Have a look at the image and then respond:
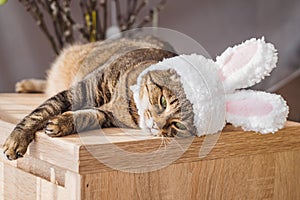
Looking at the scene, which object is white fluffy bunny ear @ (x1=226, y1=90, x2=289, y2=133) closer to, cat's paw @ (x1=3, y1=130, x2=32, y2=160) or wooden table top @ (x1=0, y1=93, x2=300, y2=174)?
wooden table top @ (x1=0, y1=93, x2=300, y2=174)

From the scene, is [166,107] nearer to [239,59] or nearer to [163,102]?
[163,102]

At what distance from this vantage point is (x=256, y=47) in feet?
3.07

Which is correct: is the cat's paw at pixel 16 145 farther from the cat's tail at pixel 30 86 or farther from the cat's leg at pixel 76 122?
the cat's tail at pixel 30 86

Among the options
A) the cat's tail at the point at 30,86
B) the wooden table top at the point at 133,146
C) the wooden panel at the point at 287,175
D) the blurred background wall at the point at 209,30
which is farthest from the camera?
the blurred background wall at the point at 209,30

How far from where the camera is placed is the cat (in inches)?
35.5

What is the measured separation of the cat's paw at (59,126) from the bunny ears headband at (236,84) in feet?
0.37

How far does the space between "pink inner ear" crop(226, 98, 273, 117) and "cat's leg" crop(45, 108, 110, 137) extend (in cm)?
22

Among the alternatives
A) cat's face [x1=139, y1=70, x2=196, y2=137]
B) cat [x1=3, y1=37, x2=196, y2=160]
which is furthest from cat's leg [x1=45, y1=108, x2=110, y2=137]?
cat's face [x1=139, y1=70, x2=196, y2=137]

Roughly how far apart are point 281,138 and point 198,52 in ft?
0.69

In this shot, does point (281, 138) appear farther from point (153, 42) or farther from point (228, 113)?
point (153, 42)

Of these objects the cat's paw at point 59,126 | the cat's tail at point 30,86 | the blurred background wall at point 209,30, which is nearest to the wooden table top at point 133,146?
the cat's paw at point 59,126

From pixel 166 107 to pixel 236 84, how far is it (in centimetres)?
12

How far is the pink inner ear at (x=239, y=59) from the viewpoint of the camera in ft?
3.08

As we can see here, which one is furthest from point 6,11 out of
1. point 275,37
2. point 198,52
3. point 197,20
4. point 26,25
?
point 198,52
